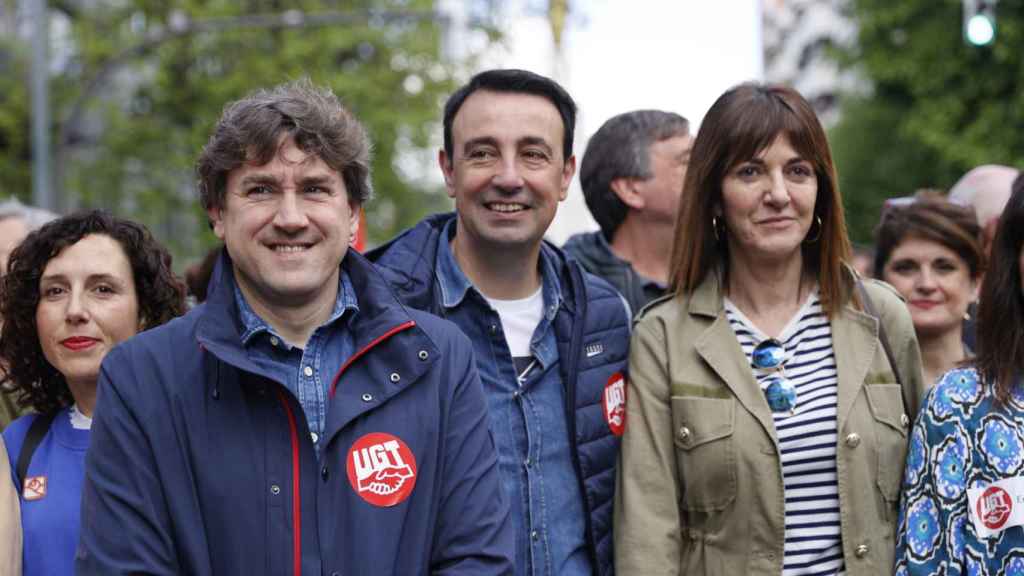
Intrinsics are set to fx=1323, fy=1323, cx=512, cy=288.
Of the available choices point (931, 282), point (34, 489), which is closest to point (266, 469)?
point (34, 489)

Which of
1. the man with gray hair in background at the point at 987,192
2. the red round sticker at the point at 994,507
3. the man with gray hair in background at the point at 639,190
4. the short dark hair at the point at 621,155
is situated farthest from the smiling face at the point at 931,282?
the red round sticker at the point at 994,507

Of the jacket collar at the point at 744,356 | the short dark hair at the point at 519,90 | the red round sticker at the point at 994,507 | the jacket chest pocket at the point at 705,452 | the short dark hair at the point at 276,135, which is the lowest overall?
the red round sticker at the point at 994,507

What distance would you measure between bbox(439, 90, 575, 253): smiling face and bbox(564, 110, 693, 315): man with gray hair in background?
1.41 meters

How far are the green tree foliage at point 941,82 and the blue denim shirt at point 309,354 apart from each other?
24.3 meters

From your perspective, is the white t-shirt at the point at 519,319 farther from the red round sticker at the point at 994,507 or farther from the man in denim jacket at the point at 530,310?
the red round sticker at the point at 994,507

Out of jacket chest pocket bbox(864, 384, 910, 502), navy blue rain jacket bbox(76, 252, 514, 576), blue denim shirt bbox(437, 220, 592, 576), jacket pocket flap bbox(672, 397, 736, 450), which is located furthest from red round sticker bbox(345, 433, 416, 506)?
jacket chest pocket bbox(864, 384, 910, 502)

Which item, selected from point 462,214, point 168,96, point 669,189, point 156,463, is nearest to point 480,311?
point 462,214

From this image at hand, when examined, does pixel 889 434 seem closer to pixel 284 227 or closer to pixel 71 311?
pixel 284 227

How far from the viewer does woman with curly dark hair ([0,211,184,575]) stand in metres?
3.90

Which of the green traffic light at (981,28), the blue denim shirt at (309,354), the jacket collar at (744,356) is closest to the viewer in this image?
the blue denim shirt at (309,354)

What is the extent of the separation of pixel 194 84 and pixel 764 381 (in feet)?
63.5

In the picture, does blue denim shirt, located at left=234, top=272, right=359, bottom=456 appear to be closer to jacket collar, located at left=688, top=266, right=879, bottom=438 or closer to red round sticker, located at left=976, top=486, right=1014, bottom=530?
jacket collar, located at left=688, top=266, right=879, bottom=438

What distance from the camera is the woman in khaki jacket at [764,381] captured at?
363cm

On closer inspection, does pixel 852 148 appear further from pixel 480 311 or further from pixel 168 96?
pixel 480 311
